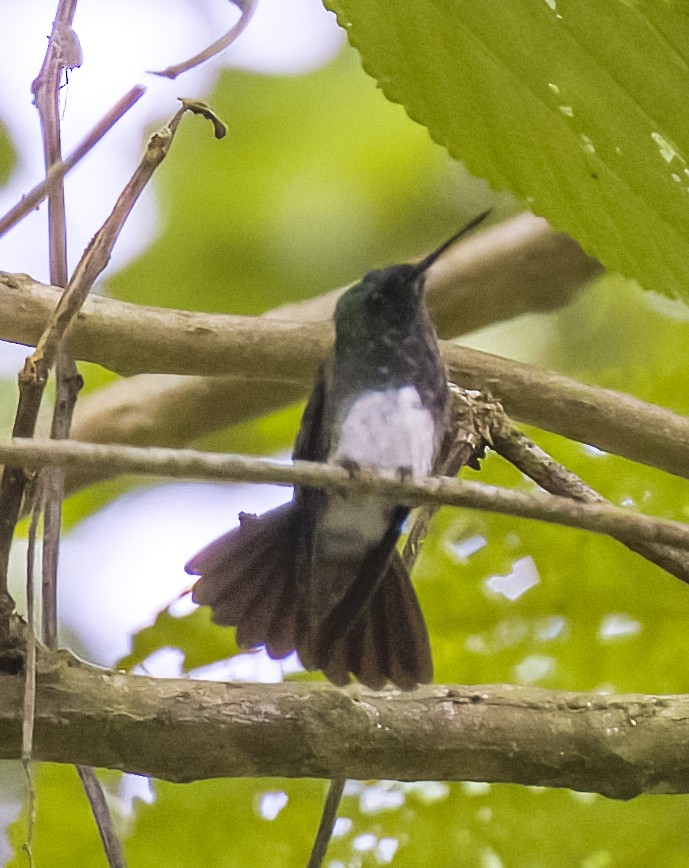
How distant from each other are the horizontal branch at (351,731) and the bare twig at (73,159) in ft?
1.01

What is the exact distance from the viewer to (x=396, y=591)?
0.96m

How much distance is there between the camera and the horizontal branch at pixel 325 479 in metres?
0.48

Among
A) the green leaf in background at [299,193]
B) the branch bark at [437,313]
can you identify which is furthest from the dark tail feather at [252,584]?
the green leaf in background at [299,193]

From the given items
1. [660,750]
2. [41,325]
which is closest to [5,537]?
[41,325]

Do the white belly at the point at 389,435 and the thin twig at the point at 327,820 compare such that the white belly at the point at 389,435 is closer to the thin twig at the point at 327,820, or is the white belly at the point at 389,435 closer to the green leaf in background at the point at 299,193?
the thin twig at the point at 327,820

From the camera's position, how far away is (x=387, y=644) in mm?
919

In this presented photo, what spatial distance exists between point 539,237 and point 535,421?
49cm

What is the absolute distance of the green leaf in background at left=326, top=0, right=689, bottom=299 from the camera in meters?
0.46

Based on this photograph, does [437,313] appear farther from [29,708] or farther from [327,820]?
[29,708]

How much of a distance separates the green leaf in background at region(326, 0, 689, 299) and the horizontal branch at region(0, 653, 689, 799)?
398 mm

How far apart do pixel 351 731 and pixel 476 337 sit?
1134 millimetres

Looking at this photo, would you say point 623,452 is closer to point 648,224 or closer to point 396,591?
point 396,591

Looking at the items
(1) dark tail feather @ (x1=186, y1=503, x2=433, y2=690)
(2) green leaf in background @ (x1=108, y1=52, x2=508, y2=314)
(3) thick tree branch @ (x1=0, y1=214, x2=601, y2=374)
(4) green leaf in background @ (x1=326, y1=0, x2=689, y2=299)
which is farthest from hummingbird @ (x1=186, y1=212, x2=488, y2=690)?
(2) green leaf in background @ (x1=108, y1=52, x2=508, y2=314)

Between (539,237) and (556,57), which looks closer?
(556,57)
